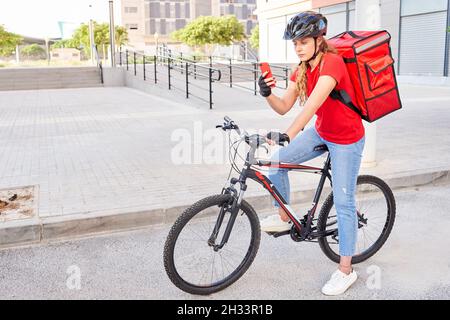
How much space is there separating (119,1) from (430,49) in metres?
84.9

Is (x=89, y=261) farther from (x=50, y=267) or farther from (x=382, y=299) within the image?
(x=382, y=299)

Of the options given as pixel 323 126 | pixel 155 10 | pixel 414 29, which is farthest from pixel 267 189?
pixel 155 10

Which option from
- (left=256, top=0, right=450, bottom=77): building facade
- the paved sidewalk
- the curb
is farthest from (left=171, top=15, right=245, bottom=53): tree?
the curb

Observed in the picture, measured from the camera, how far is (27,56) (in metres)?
107

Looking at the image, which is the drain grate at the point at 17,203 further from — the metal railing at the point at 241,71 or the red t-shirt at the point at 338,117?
the metal railing at the point at 241,71

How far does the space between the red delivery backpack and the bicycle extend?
1.69 feet

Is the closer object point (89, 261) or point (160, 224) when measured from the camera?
point (89, 261)

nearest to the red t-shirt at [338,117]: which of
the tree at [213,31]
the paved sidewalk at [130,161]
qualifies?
the paved sidewalk at [130,161]

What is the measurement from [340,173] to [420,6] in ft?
83.6

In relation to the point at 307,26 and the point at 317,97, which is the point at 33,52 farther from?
the point at 317,97

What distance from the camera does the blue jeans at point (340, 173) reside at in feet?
11.4

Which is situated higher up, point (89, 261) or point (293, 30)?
point (293, 30)

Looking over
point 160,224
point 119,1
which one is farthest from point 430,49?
point 119,1

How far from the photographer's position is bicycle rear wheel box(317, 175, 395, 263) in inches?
152
